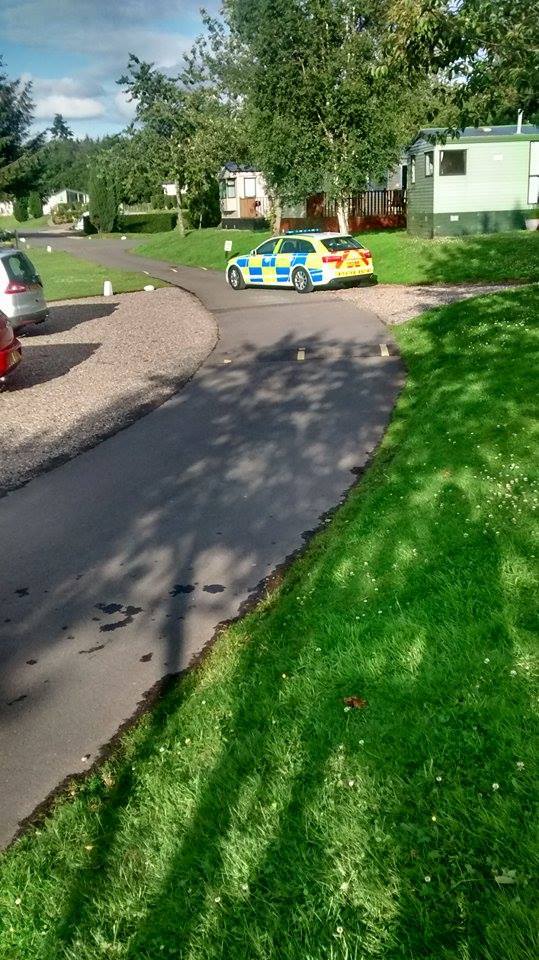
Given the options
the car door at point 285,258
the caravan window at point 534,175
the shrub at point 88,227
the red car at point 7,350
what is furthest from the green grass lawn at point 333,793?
the shrub at point 88,227

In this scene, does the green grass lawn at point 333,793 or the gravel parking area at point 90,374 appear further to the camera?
the gravel parking area at point 90,374

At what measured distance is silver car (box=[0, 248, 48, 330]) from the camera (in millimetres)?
15734

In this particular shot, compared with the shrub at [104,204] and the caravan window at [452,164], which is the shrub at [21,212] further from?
the caravan window at [452,164]

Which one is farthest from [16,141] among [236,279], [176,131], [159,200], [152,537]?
[152,537]

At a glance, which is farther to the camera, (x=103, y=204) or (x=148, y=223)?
(x=103, y=204)

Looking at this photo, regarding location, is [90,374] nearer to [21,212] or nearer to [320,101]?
[320,101]

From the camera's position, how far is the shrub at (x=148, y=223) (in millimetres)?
64875

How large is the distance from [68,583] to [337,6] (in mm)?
27339

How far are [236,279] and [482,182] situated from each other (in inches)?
466

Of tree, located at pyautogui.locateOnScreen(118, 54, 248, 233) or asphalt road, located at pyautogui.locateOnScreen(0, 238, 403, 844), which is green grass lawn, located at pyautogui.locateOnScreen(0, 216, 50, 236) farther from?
asphalt road, located at pyautogui.locateOnScreen(0, 238, 403, 844)

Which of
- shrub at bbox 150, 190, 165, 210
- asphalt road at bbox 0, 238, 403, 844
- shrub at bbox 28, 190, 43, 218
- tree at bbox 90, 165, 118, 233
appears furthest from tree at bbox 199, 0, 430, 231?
shrub at bbox 28, 190, 43, 218

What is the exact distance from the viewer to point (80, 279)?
1241 inches

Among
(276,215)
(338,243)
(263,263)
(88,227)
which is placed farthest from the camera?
(88,227)

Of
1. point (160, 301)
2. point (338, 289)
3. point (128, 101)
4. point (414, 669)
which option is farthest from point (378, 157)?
point (414, 669)
